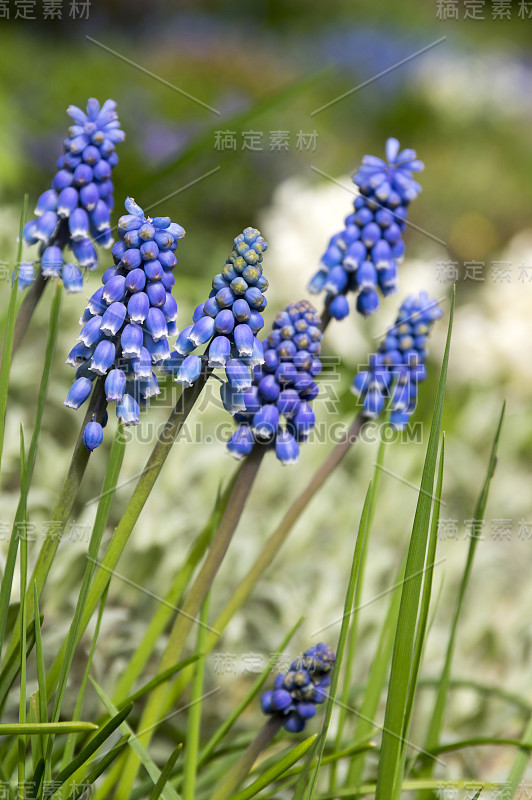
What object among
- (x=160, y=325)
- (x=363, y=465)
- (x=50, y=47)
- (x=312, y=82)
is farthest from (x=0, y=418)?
(x=50, y=47)

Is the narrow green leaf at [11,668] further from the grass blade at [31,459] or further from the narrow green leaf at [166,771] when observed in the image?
the narrow green leaf at [166,771]

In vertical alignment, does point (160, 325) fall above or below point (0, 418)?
above

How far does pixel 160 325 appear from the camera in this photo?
5.14ft

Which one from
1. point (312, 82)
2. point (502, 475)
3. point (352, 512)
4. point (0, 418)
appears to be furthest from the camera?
point (502, 475)

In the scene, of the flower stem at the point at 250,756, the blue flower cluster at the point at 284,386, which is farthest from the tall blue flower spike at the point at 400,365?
the flower stem at the point at 250,756

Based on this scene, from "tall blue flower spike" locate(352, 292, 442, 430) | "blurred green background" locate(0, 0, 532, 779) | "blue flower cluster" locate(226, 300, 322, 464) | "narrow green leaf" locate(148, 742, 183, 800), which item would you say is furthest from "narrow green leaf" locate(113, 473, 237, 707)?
"blurred green background" locate(0, 0, 532, 779)

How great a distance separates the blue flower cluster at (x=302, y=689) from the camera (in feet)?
6.31

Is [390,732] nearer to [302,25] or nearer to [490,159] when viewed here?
[490,159]

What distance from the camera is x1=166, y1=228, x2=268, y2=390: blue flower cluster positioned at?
158 cm

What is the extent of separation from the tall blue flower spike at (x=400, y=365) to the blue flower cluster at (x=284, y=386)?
0.39 meters

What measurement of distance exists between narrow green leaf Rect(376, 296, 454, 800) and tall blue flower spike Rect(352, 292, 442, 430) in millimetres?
744

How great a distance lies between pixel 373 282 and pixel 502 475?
320 centimetres

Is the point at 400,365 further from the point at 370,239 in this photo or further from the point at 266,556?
the point at 266,556

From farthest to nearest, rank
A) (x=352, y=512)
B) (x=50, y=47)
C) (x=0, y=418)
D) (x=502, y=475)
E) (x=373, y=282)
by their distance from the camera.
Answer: (x=50, y=47)
(x=502, y=475)
(x=352, y=512)
(x=373, y=282)
(x=0, y=418)
